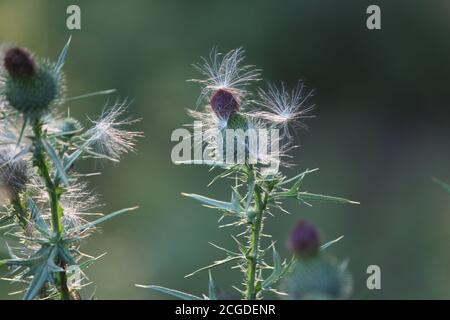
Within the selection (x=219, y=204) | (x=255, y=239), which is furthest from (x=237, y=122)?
(x=255, y=239)

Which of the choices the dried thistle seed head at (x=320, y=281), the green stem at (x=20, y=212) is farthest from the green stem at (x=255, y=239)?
the green stem at (x=20, y=212)

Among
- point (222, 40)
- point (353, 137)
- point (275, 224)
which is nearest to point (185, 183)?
point (275, 224)

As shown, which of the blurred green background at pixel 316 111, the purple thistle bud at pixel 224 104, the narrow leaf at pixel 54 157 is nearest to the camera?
the narrow leaf at pixel 54 157

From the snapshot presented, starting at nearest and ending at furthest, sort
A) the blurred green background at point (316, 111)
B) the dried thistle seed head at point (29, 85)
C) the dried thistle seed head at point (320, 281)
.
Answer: the dried thistle seed head at point (320, 281) < the dried thistle seed head at point (29, 85) < the blurred green background at point (316, 111)

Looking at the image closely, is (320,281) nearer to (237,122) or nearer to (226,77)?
(237,122)

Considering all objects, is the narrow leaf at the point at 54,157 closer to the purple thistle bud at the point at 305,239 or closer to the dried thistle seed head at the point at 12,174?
the dried thistle seed head at the point at 12,174
